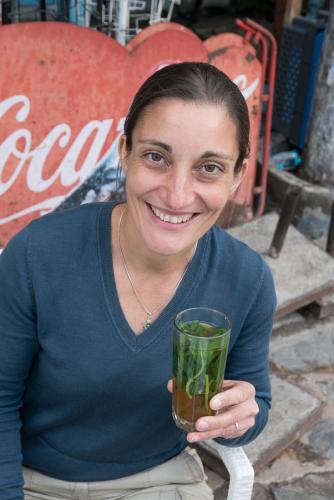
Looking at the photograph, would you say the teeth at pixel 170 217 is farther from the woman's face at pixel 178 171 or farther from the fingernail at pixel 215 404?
the fingernail at pixel 215 404

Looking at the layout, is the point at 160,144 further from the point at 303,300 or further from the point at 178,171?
the point at 303,300

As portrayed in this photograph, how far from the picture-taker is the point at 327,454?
3.42 metres

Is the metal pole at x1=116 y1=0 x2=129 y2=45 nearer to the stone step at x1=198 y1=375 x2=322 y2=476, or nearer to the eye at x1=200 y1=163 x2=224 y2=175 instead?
the stone step at x1=198 y1=375 x2=322 y2=476

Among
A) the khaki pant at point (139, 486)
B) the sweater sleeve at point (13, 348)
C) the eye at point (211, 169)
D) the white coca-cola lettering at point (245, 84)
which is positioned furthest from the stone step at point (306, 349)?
the eye at point (211, 169)

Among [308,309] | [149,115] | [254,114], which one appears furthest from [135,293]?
[254,114]

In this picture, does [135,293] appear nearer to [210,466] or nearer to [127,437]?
[127,437]

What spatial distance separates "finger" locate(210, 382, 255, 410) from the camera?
1.69 m

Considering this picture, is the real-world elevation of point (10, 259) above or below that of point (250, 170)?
above

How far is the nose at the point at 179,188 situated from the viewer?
67.6 inches

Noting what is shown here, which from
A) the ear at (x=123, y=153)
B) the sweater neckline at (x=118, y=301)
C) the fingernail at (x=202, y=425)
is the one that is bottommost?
the fingernail at (x=202, y=425)

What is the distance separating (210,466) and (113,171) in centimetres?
192

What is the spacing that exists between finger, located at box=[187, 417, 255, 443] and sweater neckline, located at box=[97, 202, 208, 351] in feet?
0.90

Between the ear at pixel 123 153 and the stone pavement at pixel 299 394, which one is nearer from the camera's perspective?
the ear at pixel 123 153

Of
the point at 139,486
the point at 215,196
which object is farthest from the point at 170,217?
the point at 139,486
